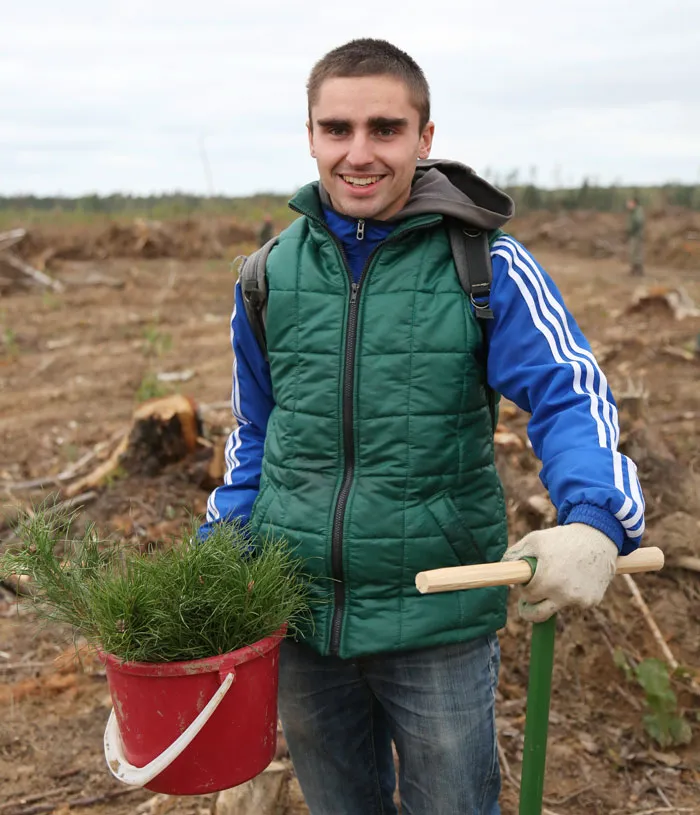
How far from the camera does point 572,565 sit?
157 centimetres

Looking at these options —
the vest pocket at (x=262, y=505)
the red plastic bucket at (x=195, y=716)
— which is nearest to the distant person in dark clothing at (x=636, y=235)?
the vest pocket at (x=262, y=505)

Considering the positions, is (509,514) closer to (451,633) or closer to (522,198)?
(451,633)

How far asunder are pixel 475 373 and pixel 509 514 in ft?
7.10

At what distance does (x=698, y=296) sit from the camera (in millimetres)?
13578

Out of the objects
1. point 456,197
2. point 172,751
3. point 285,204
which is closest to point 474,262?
point 456,197

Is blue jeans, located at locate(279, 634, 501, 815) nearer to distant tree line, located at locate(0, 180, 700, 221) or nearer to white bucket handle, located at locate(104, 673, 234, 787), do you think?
white bucket handle, located at locate(104, 673, 234, 787)

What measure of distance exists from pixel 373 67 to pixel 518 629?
2525 mm

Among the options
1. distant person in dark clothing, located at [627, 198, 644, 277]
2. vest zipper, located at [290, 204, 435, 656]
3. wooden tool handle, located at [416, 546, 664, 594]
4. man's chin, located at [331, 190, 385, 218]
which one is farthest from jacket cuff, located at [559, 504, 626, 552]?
distant person in dark clothing, located at [627, 198, 644, 277]

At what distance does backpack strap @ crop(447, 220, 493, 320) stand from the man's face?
161 millimetres

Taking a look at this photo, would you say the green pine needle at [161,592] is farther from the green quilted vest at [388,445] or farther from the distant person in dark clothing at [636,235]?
the distant person in dark clothing at [636,235]

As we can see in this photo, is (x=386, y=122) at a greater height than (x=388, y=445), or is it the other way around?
(x=386, y=122)

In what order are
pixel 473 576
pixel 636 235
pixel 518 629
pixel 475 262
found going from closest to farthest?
pixel 473 576 < pixel 475 262 < pixel 518 629 < pixel 636 235

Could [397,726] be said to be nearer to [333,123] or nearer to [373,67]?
[333,123]

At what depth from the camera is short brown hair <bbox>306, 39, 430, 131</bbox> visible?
1.98 m
